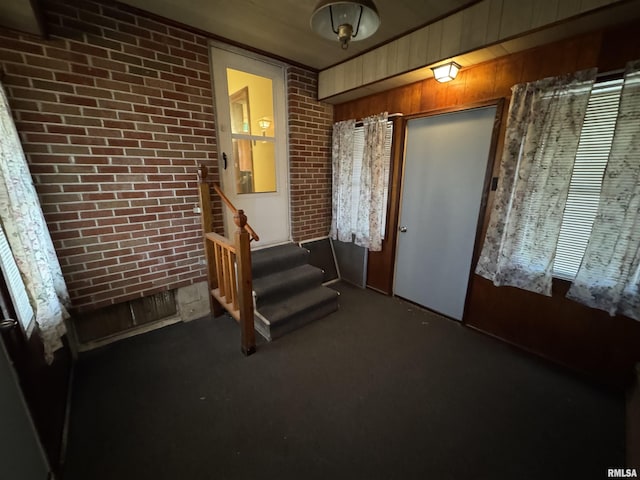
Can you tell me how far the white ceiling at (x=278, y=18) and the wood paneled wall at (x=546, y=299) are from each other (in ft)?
1.76

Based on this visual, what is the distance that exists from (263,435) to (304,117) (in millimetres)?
2928

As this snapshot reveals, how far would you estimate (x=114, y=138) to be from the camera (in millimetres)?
1887

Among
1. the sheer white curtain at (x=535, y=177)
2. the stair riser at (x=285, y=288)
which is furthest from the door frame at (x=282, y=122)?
the sheer white curtain at (x=535, y=177)

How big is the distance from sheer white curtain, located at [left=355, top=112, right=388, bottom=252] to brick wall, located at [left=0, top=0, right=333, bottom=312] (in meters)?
1.55

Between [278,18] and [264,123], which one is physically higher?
[278,18]

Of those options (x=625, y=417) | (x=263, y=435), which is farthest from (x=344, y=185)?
(x=625, y=417)

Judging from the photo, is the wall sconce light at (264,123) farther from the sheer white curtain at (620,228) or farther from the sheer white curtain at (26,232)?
the sheer white curtain at (620,228)

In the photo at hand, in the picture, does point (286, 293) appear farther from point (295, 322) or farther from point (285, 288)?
point (295, 322)

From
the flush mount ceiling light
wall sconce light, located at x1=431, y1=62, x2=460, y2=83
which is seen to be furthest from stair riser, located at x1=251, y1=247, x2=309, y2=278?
wall sconce light, located at x1=431, y1=62, x2=460, y2=83

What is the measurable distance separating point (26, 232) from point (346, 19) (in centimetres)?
199

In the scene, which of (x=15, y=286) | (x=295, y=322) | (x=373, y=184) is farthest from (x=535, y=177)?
(x=15, y=286)

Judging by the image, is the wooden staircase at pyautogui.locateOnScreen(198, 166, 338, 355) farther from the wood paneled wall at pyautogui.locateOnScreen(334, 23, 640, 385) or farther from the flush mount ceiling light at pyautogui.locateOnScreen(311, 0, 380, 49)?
the wood paneled wall at pyautogui.locateOnScreen(334, 23, 640, 385)

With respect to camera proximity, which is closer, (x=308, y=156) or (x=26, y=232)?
(x=26, y=232)

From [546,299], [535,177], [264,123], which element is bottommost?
[546,299]
